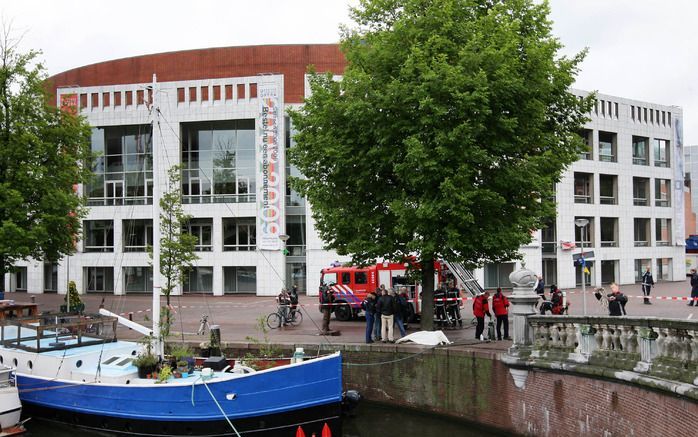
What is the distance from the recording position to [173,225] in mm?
23594

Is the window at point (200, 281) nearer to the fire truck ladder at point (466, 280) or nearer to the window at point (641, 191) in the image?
the fire truck ladder at point (466, 280)

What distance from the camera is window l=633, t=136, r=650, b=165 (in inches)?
1884

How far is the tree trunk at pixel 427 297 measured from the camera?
18.1 metres

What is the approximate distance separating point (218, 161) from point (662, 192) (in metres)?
35.2

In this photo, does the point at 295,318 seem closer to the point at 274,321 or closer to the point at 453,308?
the point at 274,321

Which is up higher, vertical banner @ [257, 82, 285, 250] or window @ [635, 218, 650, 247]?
vertical banner @ [257, 82, 285, 250]

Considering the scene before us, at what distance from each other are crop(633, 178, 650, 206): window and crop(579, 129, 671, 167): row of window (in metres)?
1.47

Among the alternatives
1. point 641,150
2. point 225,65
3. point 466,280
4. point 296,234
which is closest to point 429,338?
point 466,280

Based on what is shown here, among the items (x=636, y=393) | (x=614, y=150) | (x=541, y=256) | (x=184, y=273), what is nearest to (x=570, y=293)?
(x=541, y=256)

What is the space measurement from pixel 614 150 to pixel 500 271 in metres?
13.0

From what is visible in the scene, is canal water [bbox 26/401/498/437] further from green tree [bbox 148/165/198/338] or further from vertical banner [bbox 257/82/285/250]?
vertical banner [bbox 257/82/285/250]

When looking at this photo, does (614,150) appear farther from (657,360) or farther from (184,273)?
(657,360)

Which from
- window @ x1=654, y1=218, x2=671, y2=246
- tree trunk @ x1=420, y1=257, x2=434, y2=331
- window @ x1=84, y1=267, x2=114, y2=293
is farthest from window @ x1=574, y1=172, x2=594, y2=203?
window @ x1=84, y1=267, x2=114, y2=293

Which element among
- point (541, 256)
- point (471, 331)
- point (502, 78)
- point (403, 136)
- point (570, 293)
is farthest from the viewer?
point (541, 256)
